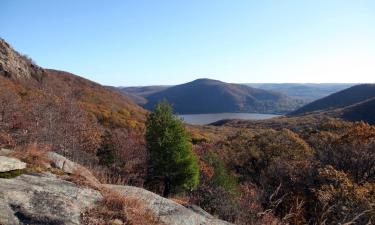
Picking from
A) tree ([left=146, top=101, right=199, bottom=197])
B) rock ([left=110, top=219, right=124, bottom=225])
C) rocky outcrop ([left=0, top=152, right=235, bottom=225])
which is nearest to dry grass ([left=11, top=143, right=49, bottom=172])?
rocky outcrop ([left=0, top=152, right=235, bottom=225])

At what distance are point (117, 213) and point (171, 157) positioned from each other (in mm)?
29021

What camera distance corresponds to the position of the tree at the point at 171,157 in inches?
1400

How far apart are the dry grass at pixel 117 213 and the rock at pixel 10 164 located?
237 cm

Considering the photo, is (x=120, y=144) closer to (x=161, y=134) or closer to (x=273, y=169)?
(x=161, y=134)

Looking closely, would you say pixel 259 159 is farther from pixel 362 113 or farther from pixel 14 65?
pixel 362 113

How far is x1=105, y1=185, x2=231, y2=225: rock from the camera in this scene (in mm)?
8148

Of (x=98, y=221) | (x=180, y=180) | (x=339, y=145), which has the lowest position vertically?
(x=180, y=180)

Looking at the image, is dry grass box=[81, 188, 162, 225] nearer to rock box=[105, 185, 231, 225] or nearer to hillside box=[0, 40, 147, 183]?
rock box=[105, 185, 231, 225]

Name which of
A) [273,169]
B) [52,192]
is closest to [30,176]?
[52,192]

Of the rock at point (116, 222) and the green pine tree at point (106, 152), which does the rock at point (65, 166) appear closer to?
the rock at point (116, 222)

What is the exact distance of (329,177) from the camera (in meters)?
27.3

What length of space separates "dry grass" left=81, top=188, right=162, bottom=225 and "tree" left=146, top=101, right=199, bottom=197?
91.3 ft

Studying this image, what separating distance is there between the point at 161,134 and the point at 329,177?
1601cm

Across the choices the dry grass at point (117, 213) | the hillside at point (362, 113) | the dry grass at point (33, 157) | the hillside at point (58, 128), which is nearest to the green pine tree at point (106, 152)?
the hillside at point (58, 128)
